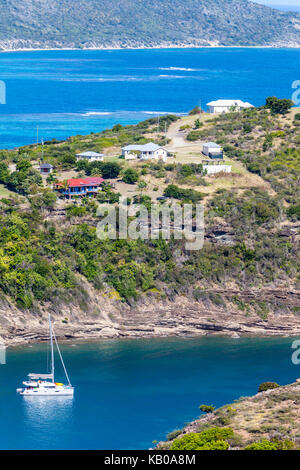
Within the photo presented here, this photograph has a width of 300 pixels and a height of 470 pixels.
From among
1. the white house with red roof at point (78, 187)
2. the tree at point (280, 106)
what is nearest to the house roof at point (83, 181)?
the white house with red roof at point (78, 187)

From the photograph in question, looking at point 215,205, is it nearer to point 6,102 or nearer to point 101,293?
point 101,293

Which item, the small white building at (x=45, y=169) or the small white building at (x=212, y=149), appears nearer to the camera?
the small white building at (x=45, y=169)

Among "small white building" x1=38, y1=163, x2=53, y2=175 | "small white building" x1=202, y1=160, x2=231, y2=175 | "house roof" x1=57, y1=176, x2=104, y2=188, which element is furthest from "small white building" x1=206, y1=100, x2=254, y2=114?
"house roof" x1=57, y1=176, x2=104, y2=188

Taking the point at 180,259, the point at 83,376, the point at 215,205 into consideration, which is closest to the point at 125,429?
the point at 83,376

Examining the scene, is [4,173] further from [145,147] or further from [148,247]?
[148,247]

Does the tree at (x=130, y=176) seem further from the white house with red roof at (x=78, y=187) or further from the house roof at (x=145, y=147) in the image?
the house roof at (x=145, y=147)

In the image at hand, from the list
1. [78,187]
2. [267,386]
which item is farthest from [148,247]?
[267,386]

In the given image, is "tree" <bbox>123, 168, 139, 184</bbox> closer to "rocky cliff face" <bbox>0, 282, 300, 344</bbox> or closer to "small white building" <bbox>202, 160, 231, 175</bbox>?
"small white building" <bbox>202, 160, 231, 175</bbox>

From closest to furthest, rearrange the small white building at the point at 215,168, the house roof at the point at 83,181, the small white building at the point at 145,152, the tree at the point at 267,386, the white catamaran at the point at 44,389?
the tree at the point at 267,386, the white catamaran at the point at 44,389, the house roof at the point at 83,181, the small white building at the point at 215,168, the small white building at the point at 145,152
